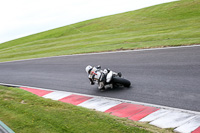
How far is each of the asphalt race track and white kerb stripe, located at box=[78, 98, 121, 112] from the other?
1.53 ft

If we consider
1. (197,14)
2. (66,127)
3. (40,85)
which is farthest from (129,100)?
(197,14)

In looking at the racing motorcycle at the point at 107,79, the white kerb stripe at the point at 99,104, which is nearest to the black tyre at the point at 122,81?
the racing motorcycle at the point at 107,79

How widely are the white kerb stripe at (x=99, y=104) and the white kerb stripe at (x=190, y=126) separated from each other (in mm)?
2738

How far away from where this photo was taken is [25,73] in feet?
51.7

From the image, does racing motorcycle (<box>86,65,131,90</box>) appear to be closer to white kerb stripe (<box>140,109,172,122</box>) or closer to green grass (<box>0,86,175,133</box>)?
green grass (<box>0,86,175,133</box>)

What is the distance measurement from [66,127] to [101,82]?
371 cm

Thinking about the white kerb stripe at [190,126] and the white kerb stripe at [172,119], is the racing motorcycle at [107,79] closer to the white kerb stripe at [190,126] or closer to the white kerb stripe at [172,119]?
the white kerb stripe at [172,119]

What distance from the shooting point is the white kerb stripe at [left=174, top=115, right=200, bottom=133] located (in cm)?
530

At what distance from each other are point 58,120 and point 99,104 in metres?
2.11

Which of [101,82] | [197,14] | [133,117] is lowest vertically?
[133,117]

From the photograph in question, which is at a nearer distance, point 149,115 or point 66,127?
point 66,127

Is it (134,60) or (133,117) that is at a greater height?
(134,60)

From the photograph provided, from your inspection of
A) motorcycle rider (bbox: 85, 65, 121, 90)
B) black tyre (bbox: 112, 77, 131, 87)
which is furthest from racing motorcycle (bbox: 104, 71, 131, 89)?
motorcycle rider (bbox: 85, 65, 121, 90)

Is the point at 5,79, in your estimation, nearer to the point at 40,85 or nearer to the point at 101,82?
the point at 40,85
